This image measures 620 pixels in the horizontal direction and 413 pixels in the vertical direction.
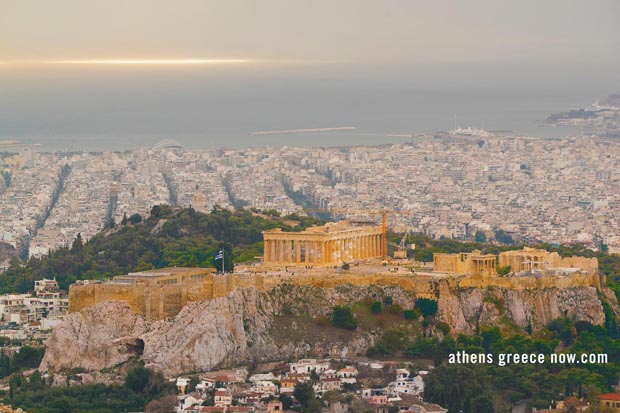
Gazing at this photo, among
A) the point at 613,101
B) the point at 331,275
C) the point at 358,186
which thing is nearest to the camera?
the point at 331,275

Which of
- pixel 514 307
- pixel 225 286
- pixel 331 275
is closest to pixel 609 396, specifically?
pixel 514 307

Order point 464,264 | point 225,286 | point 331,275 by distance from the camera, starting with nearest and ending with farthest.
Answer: point 225,286, point 331,275, point 464,264

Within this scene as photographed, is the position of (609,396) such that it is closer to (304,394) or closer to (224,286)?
(304,394)

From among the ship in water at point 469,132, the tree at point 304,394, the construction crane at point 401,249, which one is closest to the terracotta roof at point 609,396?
the tree at point 304,394

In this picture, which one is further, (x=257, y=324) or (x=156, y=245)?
(x=156, y=245)

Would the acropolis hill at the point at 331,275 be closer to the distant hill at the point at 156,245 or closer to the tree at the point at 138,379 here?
the tree at the point at 138,379

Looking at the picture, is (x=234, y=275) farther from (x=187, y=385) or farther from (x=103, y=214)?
(x=103, y=214)

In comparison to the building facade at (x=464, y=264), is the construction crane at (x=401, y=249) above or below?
above

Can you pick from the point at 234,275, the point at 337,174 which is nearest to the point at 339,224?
the point at 234,275
